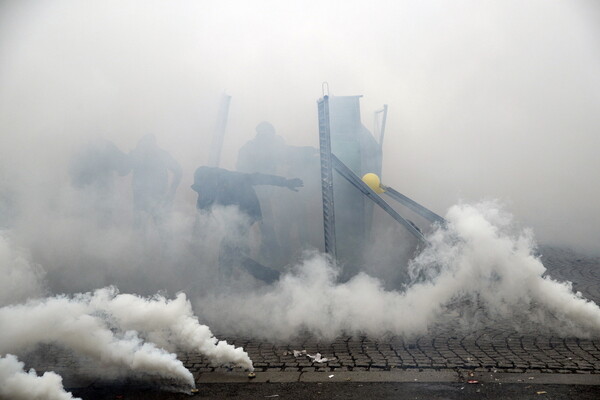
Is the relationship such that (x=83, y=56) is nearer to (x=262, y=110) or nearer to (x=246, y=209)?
(x=262, y=110)

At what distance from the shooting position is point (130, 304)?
373 cm

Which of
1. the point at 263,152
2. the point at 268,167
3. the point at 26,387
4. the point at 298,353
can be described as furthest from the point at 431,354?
the point at 263,152

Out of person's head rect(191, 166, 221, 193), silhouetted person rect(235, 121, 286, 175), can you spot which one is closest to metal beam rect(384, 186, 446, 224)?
silhouetted person rect(235, 121, 286, 175)

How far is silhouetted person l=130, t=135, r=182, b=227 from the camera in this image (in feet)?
20.0

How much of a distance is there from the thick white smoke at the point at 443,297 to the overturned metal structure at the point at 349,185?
487 millimetres

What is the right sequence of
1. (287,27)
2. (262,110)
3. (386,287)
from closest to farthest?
1. (386,287)
2. (262,110)
3. (287,27)

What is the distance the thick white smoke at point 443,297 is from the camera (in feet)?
15.0

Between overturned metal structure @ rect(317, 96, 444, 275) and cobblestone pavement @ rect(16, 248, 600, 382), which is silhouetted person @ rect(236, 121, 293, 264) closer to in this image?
overturned metal structure @ rect(317, 96, 444, 275)

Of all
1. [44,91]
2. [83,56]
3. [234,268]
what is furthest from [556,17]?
[44,91]

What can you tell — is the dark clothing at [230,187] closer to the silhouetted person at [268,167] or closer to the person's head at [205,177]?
the person's head at [205,177]

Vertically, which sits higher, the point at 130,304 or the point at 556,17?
the point at 556,17

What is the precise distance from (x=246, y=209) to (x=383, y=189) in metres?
1.80

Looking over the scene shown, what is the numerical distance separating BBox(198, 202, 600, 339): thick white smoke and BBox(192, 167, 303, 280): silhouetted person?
2.63 ft

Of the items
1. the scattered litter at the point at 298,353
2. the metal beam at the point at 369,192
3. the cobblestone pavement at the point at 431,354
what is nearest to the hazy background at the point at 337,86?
the metal beam at the point at 369,192
